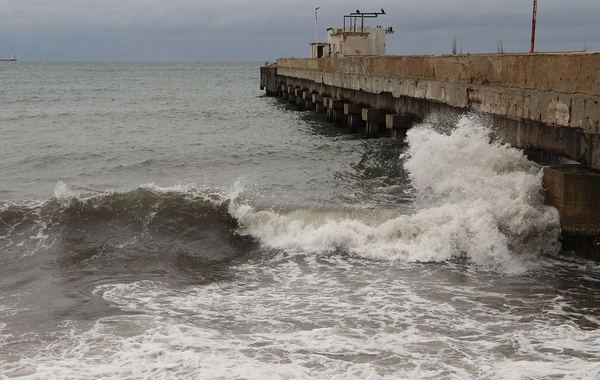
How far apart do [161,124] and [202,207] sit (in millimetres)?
17725

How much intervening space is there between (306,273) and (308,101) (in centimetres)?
2588

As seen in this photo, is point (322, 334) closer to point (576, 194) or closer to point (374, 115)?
point (576, 194)

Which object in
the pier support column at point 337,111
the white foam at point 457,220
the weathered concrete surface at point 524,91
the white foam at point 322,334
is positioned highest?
the weathered concrete surface at point 524,91

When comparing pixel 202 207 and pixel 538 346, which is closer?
pixel 538 346

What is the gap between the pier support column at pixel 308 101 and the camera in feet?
106

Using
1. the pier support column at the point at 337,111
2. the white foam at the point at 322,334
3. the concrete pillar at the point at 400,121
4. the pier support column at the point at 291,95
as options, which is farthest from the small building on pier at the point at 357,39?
the white foam at the point at 322,334

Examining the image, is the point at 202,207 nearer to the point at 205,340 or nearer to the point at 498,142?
the point at 498,142

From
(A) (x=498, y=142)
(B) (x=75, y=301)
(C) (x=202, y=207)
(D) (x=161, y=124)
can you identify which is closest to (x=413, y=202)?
(A) (x=498, y=142)

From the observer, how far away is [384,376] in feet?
17.0

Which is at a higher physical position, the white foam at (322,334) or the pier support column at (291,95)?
the pier support column at (291,95)

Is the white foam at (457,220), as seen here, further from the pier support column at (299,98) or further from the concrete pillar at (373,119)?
the pier support column at (299,98)

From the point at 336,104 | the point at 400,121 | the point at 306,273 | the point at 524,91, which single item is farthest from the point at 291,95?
the point at 306,273

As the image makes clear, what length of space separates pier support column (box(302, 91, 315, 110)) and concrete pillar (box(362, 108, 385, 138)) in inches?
502

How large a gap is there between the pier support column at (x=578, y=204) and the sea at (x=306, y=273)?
0.52 feet
